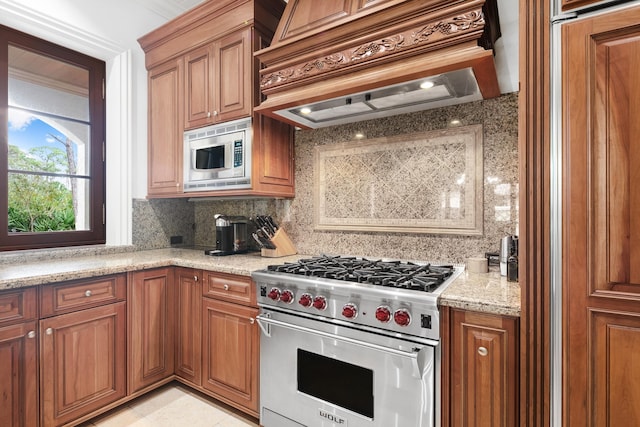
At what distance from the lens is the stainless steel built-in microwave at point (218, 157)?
2281mm

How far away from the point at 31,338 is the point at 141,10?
8.38 ft

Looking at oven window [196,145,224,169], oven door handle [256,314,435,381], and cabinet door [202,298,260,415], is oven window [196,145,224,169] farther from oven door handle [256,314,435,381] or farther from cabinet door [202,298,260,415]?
oven door handle [256,314,435,381]

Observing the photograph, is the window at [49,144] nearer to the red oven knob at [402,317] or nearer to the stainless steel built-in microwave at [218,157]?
the stainless steel built-in microwave at [218,157]

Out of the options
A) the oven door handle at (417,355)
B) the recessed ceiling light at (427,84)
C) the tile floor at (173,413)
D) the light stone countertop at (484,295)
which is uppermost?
the recessed ceiling light at (427,84)

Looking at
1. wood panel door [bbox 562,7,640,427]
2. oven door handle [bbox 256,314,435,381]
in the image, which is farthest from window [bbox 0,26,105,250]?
wood panel door [bbox 562,7,640,427]

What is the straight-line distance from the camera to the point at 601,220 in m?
1.07

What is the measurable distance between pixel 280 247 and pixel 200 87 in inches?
52.1

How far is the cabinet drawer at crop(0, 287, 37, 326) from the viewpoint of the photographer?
162 cm

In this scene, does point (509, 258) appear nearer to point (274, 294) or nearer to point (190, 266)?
point (274, 294)

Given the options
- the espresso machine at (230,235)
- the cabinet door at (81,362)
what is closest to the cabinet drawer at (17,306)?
the cabinet door at (81,362)

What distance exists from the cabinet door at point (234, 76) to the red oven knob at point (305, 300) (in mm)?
1258

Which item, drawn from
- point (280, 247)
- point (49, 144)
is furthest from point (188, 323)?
point (49, 144)

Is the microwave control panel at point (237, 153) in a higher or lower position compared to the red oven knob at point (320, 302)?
higher

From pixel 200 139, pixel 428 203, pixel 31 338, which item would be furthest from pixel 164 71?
pixel 428 203
